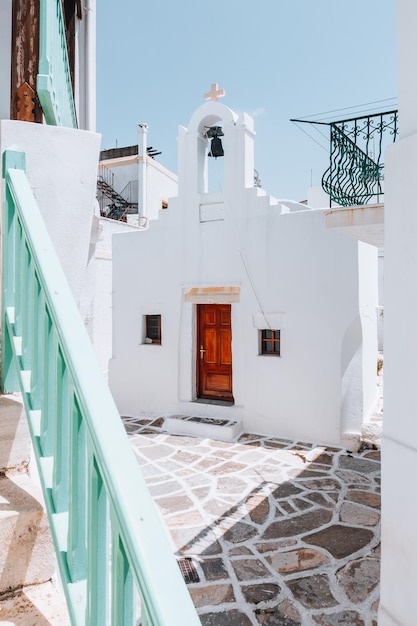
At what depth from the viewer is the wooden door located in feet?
27.6

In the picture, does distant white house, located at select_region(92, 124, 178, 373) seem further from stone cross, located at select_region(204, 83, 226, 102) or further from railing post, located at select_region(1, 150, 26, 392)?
railing post, located at select_region(1, 150, 26, 392)

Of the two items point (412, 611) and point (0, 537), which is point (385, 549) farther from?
point (0, 537)

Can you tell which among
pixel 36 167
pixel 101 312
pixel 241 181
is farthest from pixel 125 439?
pixel 101 312

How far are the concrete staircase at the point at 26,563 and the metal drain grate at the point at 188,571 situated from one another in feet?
9.04

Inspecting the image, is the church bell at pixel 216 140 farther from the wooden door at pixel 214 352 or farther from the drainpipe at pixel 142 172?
the drainpipe at pixel 142 172

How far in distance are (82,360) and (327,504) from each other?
4982 millimetres

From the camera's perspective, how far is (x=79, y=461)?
3.59 ft

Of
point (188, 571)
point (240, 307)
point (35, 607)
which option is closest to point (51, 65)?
point (35, 607)

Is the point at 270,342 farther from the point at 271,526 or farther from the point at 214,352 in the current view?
the point at 271,526

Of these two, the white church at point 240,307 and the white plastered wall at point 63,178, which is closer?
the white plastered wall at point 63,178

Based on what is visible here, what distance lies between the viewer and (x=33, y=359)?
149 cm

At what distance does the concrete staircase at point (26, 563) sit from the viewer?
1.24 meters

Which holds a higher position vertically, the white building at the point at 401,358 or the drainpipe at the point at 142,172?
the drainpipe at the point at 142,172

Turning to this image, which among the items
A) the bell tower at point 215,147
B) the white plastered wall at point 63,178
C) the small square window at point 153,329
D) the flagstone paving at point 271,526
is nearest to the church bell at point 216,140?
A: the bell tower at point 215,147
